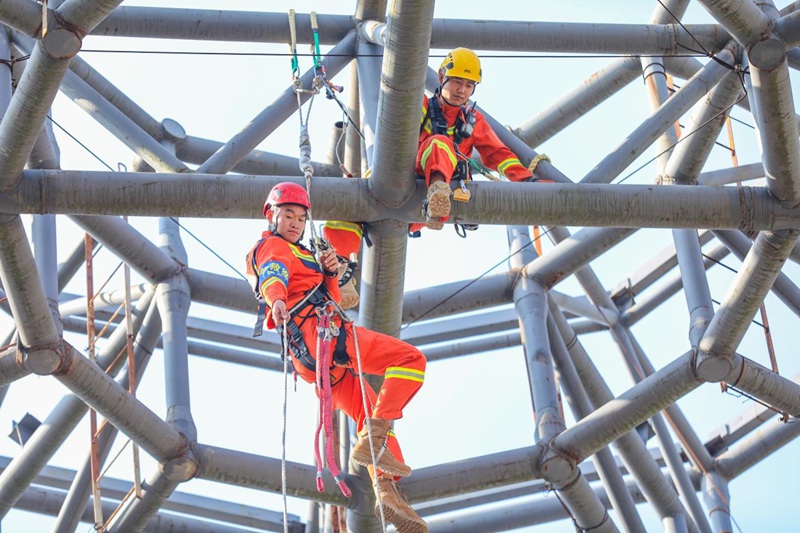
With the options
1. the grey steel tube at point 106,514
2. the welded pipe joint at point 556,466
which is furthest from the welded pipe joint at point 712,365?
the grey steel tube at point 106,514

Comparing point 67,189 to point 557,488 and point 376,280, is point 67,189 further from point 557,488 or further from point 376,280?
point 557,488

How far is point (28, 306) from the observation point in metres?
12.9

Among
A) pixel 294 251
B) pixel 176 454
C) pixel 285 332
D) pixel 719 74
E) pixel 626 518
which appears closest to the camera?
pixel 285 332

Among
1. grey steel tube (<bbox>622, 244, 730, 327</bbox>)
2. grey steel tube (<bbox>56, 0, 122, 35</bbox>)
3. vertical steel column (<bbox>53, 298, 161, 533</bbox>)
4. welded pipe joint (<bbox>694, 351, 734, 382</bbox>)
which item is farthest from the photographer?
grey steel tube (<bbox>622, 244, 730, 327</bbox>)

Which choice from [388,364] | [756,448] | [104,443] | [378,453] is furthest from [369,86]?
[756,448]

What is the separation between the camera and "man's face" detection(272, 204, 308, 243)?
11.5 meters

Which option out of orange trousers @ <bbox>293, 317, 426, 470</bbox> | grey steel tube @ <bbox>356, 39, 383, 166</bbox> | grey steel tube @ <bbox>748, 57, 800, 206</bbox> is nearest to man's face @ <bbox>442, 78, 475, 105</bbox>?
grey steel tube @ <bbox>356, 39, 383, 166</bbox>

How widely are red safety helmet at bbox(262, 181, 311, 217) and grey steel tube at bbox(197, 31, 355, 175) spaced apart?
244 cm

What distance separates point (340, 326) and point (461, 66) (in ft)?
10.2

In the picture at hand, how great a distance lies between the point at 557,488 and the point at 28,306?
5415 millimetres

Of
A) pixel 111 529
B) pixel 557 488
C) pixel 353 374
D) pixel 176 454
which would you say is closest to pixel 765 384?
pixel 557 488

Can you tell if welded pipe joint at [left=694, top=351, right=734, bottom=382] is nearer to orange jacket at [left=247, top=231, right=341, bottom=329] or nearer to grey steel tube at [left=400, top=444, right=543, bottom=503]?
grey steel tube at [left=400, top=444, right=543, bottom=503]

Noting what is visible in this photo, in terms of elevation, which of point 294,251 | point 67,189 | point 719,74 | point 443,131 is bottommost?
point 294,251

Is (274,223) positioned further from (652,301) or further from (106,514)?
(652,301)
